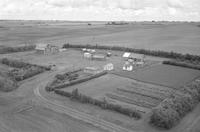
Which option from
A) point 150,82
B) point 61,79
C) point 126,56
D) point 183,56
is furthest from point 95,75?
point 183,56

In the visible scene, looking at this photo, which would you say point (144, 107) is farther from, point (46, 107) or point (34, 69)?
point (34, 69)

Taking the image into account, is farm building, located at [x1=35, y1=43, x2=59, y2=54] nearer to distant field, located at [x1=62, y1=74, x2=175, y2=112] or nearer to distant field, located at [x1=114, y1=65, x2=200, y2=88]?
distant field, located at [x1=114, y1=65, x2=200, y2=88]

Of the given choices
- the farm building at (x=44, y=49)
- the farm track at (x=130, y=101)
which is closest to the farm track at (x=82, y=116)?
the farm track at (x=130, y=101)

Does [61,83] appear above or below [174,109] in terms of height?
below

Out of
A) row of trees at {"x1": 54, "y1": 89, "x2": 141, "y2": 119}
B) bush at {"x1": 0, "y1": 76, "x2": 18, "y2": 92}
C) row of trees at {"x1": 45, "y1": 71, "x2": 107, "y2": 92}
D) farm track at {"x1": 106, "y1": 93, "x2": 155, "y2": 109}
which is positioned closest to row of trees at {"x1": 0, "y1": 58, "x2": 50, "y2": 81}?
bush at {"x1": 0, "y1": 76, "x2": 18, "y2": 92}

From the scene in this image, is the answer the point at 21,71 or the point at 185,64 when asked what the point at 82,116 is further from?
the point at 185,64

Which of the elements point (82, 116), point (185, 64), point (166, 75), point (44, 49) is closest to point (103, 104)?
point (82, 116)

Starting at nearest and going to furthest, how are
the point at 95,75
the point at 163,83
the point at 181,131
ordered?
the point at 181,131
the point at 163,83
the point at 95,75

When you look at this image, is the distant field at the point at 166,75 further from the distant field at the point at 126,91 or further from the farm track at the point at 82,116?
the farm track at the point at 82,116
